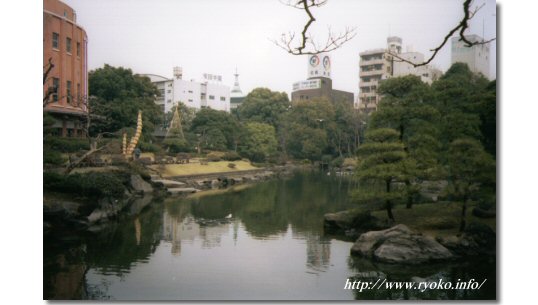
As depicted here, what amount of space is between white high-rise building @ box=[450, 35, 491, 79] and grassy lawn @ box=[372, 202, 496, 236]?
2362 mm

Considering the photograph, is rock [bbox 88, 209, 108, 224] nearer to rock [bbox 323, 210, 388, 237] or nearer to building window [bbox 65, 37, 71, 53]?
building window [bbox 65, 37, 71, 53]

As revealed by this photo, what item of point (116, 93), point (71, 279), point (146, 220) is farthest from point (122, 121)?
point (71, 279)

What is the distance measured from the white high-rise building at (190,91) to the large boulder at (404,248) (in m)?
4.52

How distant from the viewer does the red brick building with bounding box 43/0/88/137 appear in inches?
310

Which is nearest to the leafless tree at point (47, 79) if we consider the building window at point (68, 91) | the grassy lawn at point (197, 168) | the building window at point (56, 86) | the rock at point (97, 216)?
the building window at point (56, 86)

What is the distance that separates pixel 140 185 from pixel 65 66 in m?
5.25

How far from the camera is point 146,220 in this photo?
37.5ft

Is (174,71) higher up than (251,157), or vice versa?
(174,71)

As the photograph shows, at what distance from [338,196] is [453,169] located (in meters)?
3.58

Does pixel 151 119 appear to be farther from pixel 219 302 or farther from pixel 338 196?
pixel 219 302

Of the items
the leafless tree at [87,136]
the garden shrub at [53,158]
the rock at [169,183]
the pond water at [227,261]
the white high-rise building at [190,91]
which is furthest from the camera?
the rock at [169,183]

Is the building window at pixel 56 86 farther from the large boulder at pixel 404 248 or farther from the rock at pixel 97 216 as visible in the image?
the large boulder at pixel 404 248

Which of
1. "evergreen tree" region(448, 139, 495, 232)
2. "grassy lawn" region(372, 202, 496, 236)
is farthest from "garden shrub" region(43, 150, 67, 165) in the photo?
"evergreen tree" region(448, 139, 495, 232)

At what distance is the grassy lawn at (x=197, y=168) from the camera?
15188 mm
